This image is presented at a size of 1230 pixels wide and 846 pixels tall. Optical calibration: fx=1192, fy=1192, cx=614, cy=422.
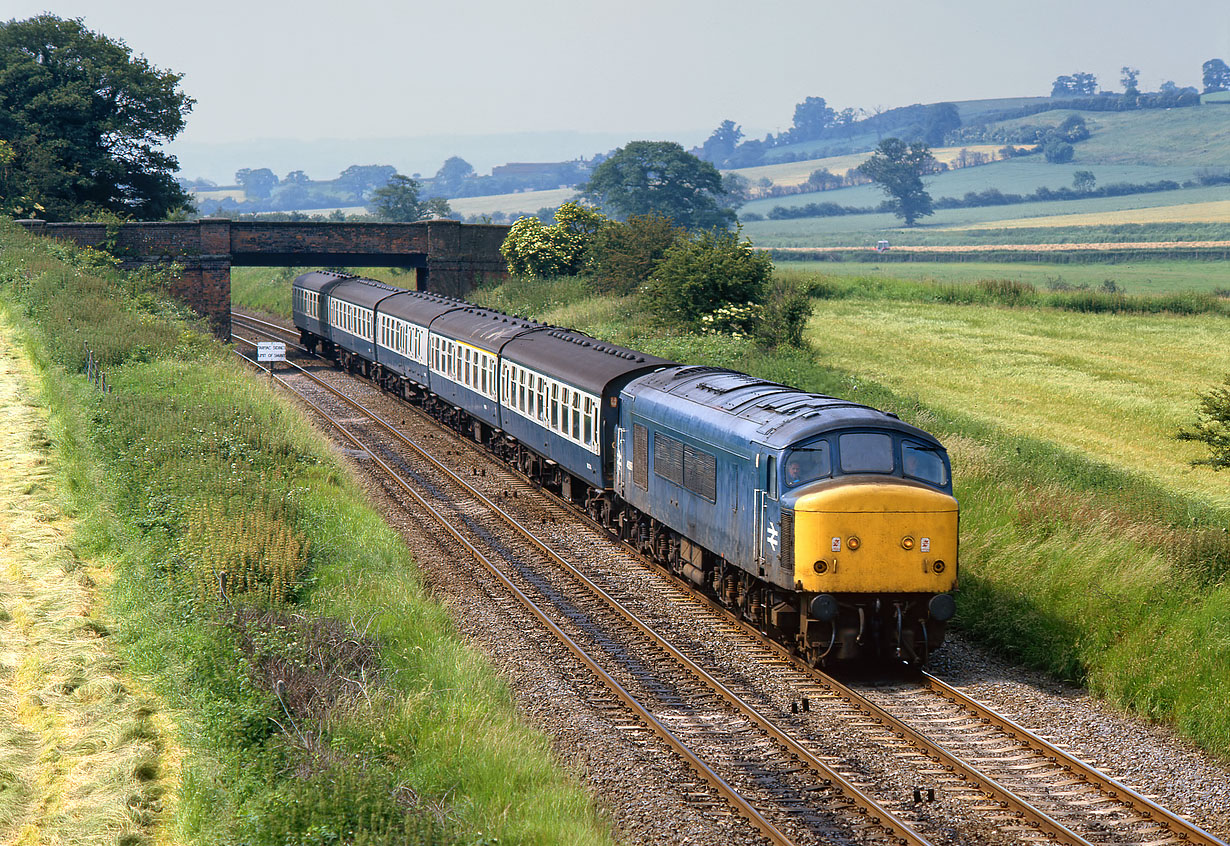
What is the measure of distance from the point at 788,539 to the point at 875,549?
1.01 meters

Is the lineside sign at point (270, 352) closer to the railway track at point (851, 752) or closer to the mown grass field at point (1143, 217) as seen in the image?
the railway track at point (851, 752)


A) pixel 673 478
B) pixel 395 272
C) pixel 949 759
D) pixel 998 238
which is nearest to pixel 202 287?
pixel 395 272

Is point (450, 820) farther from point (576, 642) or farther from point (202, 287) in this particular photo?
point (202, 287)

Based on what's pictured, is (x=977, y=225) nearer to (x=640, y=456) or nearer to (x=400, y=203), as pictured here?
(x=400, y=203)

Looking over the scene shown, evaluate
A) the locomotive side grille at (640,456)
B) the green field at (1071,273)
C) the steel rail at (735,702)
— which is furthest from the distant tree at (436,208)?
the locomotive side grille at (640,456)

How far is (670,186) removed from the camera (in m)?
134

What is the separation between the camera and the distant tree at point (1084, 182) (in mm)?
190075

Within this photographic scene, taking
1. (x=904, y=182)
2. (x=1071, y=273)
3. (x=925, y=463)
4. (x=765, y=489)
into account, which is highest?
(x=904, y=182)

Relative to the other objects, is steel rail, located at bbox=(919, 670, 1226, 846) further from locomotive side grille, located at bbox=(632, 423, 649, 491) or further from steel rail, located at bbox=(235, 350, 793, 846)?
locomotive side grille, located at bbox=(632, 423, 649, 491)

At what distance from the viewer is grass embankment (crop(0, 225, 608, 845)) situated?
9.36 metres

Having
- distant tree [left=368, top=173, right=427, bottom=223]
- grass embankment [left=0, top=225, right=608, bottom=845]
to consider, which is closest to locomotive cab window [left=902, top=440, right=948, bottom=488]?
grass embankment [left=0, top=225, right=608, bottom=845]

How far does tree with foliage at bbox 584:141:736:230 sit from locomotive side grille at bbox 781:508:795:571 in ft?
380

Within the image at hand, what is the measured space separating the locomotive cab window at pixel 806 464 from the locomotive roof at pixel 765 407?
0.56ft

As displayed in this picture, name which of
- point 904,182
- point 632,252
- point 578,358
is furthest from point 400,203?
point 578,358
